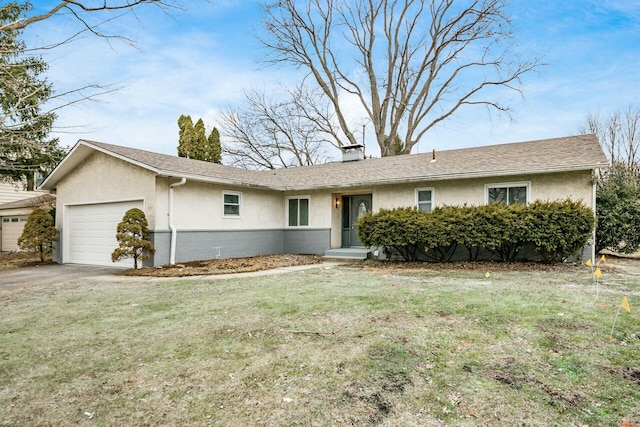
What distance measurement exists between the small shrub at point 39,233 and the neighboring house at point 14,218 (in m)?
6.13

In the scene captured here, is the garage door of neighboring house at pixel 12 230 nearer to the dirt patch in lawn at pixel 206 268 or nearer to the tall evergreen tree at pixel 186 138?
the tall evergreen tree at pixel 186 138

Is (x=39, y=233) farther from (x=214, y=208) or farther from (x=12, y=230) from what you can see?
(x=12, y=230)

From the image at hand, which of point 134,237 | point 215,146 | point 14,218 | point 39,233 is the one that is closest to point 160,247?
point 134,237

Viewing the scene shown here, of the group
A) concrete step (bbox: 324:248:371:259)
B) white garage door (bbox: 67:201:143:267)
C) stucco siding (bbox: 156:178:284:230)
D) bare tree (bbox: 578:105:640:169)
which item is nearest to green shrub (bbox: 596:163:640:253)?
concrete step (bbox: 324:248:371:259)

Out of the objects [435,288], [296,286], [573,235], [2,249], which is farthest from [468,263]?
[2,249]

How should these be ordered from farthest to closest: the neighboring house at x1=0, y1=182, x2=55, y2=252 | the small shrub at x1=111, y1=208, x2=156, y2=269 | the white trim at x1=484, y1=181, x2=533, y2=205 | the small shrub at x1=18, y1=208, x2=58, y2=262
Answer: the neighboring house at x1=0, y1=182, x2=55, y2=252, the small shrub at x1=18, y1=208, x2=58, y2=262, the white trim at x1=484, y1=181, x2=533, y2=205, the small shrub at x1=111, y1=208, x2=156, y2=269

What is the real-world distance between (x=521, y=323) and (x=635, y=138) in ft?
80.8

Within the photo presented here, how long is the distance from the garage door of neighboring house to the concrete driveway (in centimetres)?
996

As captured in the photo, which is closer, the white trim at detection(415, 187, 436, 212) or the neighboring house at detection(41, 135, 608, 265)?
the neighboring house at detection(41, 135, 608, 265)

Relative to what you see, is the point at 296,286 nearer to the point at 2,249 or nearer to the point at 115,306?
Answer: the point at 115,306

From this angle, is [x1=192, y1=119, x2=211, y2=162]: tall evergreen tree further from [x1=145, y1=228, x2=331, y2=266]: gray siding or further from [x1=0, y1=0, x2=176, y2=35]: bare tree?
[x1=0, y1=0, x2=176, y2=35]: bare tree

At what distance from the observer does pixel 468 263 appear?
1113 centimetres

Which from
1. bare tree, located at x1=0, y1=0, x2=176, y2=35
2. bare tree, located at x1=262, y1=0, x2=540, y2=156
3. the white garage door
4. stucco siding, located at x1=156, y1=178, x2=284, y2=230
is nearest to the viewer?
bare tree, located at x1=0, y1=0, x2=176, y2=35

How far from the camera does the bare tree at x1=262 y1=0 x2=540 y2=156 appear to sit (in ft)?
81.3
